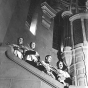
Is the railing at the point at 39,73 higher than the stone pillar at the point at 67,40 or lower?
lower

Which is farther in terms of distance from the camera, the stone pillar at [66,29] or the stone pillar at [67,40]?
the stone pillar at [66,29]

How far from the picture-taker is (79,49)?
1127 centimetres

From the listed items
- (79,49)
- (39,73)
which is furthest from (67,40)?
(39,73)

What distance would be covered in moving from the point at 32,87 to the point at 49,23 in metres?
9.08

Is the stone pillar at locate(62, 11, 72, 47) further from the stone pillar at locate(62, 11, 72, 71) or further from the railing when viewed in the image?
the railing

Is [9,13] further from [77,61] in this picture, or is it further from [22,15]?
[77,61]

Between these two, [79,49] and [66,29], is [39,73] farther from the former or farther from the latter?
[66,29]

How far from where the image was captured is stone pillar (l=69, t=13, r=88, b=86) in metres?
10.2

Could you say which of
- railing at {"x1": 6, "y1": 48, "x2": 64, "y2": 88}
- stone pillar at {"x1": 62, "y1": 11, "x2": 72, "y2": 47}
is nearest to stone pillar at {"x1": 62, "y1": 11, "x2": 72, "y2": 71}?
stone pillar at {"x1": 62, "y1": 11, "x2": 72, "y2": 47}

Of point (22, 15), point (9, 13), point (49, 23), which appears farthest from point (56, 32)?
point (9, 13)

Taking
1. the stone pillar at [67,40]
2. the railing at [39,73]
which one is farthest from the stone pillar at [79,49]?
the railing at [39,73]

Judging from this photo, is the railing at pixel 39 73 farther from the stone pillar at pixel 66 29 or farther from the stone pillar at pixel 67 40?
the stone pillar at pixel 66 29

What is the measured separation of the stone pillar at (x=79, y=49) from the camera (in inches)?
401

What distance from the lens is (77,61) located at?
1094 centimetres
